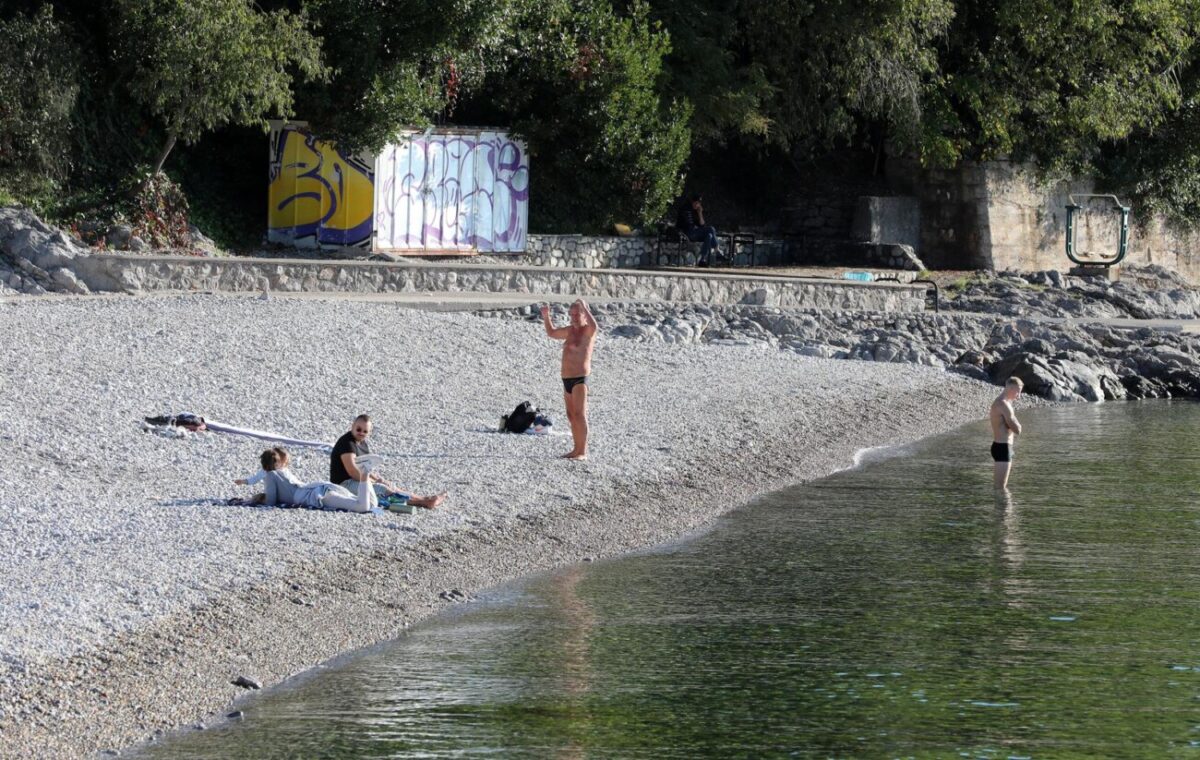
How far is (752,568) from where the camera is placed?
1360 centimetres

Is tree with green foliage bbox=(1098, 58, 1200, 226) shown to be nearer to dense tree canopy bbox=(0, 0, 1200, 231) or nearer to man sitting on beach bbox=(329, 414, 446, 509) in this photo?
dense tree canopy bbox=(0, 0, 1200, 231)

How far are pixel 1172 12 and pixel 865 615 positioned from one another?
3380 cm

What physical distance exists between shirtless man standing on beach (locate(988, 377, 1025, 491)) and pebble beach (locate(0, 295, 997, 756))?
2.05m

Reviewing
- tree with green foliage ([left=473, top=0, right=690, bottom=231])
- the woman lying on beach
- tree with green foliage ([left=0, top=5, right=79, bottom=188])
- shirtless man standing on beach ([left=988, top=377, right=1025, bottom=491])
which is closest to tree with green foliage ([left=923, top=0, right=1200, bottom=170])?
tree with green foliage ([left=473, top=0, right=690, bottom=231])

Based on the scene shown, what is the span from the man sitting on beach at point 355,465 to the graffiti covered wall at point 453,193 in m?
16.3

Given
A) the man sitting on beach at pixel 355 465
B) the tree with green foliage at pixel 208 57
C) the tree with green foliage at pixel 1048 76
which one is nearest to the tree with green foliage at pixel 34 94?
the tree with green foliage at pixel 208 57

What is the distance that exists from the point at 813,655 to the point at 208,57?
60.2 feet

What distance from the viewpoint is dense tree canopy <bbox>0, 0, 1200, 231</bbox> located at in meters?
26.8

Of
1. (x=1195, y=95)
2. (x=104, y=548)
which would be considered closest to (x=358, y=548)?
(x=104, y=548)

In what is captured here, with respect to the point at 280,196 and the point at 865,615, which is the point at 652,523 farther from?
the point at 280,196

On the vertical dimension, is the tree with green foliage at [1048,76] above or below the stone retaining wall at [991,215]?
above

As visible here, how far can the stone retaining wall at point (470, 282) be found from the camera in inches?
951

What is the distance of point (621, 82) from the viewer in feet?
105

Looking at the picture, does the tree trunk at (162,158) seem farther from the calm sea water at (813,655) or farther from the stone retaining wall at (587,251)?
the calm sea water at (813,655)
